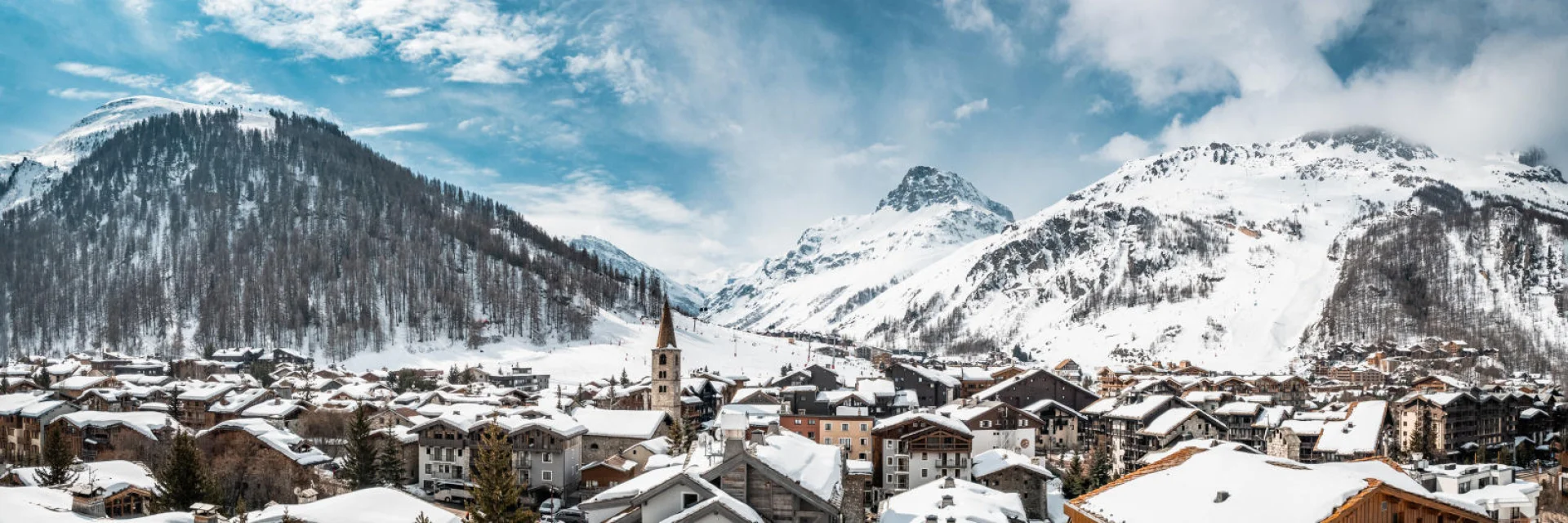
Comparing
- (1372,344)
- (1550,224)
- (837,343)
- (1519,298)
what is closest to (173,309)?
(837,343)

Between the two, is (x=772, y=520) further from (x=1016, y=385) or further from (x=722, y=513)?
(x=1016, y=385)

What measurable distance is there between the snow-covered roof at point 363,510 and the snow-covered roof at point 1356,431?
180 feet

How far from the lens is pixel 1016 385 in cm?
7800

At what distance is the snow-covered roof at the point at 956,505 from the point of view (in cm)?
3328

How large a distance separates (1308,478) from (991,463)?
97.0 ft

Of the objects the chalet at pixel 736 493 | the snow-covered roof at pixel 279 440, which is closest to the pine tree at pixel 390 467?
the snow-covered roof at pixel 279 440

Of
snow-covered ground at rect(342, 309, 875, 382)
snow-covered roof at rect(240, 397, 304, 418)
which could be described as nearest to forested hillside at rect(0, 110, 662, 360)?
snow-covered ground at rect(342, 309, 875, 382)

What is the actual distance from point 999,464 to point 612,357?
268 feet

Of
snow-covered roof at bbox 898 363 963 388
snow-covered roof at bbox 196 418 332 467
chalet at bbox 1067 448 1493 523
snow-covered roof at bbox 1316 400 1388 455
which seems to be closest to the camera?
chalet at bbox 1067 448 1493 523

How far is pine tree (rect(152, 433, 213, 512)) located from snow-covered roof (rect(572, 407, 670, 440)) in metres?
20.1

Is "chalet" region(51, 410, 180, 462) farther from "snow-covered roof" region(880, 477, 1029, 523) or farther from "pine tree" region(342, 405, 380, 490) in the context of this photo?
"snow-covered roof" region(880, 477, 1029, 523)

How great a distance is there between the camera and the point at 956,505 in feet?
115

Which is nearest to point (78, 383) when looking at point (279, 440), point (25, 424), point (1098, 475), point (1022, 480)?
point (25, 424)

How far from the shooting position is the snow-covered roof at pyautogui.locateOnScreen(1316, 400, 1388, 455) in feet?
194
